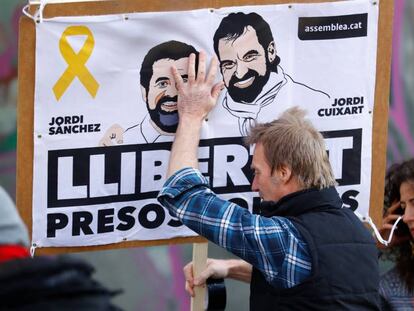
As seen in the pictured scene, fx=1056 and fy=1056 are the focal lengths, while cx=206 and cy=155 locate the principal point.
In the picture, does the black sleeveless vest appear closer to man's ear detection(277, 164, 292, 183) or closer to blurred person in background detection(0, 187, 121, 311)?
man's ear detection(277, 164, 292, 183)

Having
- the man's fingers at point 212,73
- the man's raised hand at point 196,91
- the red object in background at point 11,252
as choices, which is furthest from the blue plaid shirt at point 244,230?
the red object in background at point 11,252

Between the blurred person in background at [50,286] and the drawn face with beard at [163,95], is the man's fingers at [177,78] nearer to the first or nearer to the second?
the drawn face with beard at [163,95]

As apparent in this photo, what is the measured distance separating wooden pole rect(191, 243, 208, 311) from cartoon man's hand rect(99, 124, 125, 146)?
462mm

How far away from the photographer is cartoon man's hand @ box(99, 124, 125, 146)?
11.3ft

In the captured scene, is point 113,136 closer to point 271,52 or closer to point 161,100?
point 161,100

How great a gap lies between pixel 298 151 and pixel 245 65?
0.47 metres

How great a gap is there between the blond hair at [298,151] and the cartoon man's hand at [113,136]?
1.51 feet

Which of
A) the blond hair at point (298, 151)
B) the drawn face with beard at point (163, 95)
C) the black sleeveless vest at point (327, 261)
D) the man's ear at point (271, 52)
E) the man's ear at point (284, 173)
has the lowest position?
the black sleeveless vest at point (327, 261)

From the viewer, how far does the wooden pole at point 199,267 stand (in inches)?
142

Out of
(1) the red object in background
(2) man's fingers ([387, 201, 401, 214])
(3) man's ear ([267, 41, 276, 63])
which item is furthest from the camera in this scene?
(2) man's fingers ([387, 201, 401, 214])

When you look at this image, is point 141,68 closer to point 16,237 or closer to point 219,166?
point 219,166

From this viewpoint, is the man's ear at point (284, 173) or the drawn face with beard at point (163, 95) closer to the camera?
the man's ear at point (284, 173)

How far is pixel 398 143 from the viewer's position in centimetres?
542

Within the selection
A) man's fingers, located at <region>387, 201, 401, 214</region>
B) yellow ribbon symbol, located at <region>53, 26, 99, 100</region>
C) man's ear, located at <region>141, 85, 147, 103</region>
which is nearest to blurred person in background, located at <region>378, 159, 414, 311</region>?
man's fingers, located at <region>387, 201, 401, 214</region>
